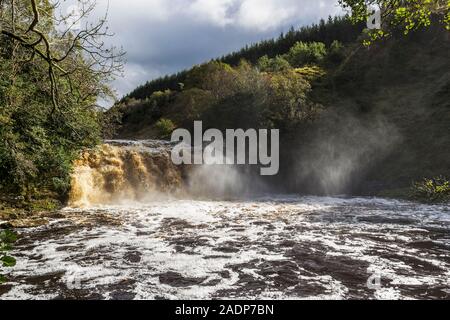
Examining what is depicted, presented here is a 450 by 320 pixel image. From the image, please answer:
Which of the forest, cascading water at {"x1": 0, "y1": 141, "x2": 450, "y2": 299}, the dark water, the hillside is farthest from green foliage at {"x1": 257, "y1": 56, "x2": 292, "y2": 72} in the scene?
the dark water

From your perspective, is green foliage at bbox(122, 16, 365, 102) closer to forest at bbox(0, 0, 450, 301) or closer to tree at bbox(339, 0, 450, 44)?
forest at bbox(0, 0, 450, 301)

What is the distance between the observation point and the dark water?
257 inches

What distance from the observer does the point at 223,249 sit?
9.27 meters

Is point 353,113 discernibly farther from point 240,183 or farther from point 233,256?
point 233,256

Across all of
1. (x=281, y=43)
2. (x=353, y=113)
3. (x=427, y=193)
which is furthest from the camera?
(x=281, y=43)

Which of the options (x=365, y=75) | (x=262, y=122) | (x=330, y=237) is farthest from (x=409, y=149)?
(x=330, y=237)

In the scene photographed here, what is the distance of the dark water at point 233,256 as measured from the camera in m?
6.54

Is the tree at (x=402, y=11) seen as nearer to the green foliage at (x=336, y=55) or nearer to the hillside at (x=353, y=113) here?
the hillside at (x=353, y=113)

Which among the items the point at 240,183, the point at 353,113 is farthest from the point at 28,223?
the point at 353,113

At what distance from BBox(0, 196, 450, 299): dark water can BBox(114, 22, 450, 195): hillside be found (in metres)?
7.38

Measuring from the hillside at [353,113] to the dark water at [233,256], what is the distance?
290 inches

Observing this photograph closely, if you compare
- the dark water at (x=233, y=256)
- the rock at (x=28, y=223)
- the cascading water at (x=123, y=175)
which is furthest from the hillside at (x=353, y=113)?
the rock at (x=28, y=223)

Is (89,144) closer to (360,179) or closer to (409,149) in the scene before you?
(360,179)

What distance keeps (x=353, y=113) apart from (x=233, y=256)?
20.5 metres
